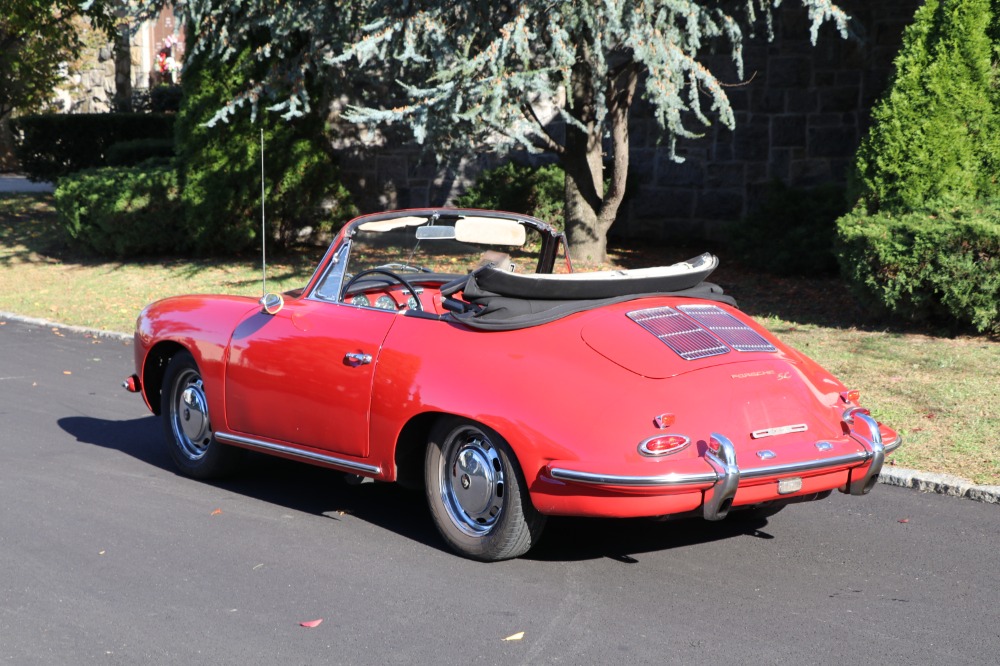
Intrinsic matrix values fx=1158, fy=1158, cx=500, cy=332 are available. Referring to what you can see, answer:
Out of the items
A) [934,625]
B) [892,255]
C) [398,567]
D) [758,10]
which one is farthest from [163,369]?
[758,10]

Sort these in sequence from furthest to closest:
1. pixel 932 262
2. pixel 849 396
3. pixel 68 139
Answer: pixel 68 139
pixel 932 262
pixel 849 396

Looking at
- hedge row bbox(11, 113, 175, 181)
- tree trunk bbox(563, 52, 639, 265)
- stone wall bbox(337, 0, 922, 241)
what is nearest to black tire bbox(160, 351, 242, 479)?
tree trunk bbox(563, 52, 639, 265)

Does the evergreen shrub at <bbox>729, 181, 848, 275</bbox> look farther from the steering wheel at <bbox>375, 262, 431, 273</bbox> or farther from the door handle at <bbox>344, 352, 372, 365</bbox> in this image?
the door handle at <bbox>344, 352, 372, 365</bbox>

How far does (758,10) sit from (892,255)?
259 inches

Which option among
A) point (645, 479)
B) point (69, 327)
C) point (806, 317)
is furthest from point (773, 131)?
point (645, 479)

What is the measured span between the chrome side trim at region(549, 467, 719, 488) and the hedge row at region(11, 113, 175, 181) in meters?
21.7

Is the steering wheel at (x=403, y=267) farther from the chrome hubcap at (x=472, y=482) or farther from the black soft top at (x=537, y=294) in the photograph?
the chrome hubcap at (x=472, y=482)

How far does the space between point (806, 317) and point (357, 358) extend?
7228 mm

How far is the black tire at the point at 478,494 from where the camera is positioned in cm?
517

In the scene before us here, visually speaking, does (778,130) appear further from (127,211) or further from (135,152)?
(135,152)

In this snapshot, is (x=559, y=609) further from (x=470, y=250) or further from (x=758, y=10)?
(x=758, y=10)

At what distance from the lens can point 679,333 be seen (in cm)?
534

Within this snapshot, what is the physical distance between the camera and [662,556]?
→ 551 centimetres

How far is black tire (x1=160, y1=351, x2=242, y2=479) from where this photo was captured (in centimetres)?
675
